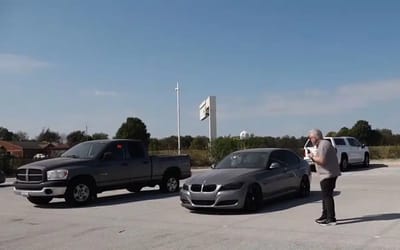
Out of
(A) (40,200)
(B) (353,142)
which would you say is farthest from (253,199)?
(B) (353,142)

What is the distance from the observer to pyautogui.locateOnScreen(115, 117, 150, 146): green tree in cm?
8156

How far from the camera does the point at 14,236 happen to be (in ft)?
33.5

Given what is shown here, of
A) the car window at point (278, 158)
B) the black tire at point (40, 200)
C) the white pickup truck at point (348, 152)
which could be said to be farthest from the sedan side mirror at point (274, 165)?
the white pickup truck at point (348, 152)

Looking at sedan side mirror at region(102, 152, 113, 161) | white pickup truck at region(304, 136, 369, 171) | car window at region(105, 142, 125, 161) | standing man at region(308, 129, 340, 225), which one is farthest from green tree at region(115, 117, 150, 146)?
standing man at region(308, 129, 340, 225)

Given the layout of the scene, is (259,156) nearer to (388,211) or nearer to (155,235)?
(388,211)

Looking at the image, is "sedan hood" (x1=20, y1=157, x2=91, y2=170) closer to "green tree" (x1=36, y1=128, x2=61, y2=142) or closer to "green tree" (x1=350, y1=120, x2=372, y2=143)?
"green tree" (x1=350, y1=120, x2=372, y2=143)

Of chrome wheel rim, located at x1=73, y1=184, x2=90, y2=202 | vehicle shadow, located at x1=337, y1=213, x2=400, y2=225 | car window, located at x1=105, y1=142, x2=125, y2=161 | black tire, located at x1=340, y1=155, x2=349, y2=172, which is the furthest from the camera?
black tire, located at x1=340, y1=155, x2=349, y2=172

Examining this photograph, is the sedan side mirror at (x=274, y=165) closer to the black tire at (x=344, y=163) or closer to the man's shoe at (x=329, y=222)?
the man's shoe at (x=329, y=222)

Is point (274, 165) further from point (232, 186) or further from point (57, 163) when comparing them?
point (57, 163)

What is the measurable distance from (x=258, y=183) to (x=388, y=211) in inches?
116

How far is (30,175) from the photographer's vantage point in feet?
49.6

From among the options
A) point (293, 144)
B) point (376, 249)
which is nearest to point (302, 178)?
point (376, 249)

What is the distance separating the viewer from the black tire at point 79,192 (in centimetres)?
1498

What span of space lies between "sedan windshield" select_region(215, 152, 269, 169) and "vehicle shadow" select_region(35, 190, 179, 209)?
124 inches
